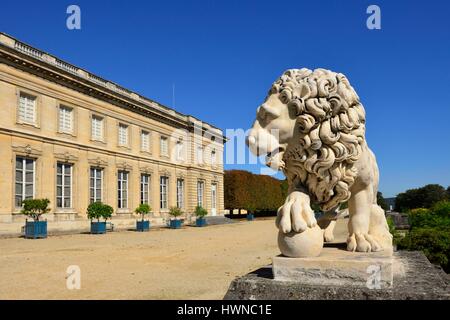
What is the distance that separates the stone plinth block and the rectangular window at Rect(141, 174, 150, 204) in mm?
31277

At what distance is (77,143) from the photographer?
26000 mm

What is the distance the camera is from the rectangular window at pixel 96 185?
27203mm

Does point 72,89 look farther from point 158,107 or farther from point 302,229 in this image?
point 302,229

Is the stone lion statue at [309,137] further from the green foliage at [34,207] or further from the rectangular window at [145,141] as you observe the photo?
the rectangular window at [145,141]

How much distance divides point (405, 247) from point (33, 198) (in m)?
20.3

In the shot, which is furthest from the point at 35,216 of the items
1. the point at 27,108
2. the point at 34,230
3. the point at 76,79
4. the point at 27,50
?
the point at 76,79

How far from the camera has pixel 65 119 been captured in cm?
2570

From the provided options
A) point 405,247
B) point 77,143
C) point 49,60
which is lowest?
point 405,247

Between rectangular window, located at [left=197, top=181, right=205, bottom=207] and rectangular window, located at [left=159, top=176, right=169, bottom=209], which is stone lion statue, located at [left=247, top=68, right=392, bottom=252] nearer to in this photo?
rectangular window, located at [left=159, top=176, right=169, bottom=209]

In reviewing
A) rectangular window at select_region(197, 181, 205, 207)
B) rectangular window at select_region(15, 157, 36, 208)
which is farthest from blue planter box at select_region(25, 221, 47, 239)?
rectangular window at select_region(197, 181, 205, 207)

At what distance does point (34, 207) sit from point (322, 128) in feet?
67.0

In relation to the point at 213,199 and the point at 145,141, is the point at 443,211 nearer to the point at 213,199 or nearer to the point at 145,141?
the point at 145,141

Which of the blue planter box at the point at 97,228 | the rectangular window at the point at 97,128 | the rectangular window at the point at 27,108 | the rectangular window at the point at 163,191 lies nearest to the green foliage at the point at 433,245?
the blue planter box at the point at 97,228

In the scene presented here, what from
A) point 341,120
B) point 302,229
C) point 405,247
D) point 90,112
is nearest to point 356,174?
point 341,120
